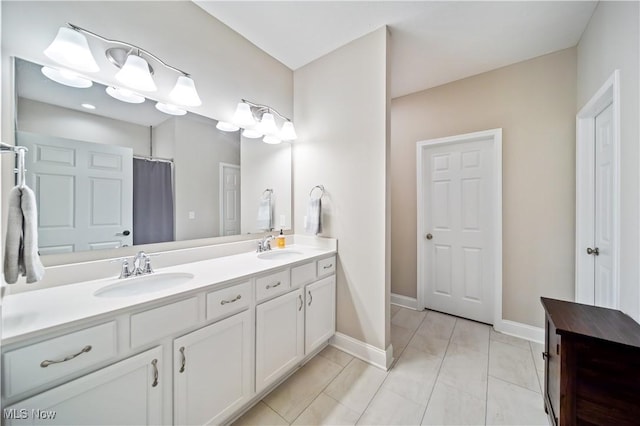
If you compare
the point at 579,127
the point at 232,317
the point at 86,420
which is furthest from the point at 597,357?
the point at 86,420

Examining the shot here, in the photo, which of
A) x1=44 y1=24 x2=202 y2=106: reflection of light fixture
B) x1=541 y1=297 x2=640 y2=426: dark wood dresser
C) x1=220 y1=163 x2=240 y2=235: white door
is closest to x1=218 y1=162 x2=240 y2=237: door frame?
x1=220 y1=163 x2=240 y2=235: white door

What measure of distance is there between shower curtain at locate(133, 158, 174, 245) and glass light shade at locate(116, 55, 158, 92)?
44 cm

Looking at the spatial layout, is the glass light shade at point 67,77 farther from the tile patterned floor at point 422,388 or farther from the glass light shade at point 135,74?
the tile patterned floor at point 422,388

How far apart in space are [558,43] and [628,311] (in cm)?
217

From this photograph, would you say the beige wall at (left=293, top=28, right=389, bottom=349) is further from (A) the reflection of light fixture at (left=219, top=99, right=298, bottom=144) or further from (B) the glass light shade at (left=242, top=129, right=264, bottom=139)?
(B) the glass light shade at (left=242, top=129, right=264, bottom=139)

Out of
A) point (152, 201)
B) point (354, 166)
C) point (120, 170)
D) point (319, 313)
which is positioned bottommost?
point (319, 313)

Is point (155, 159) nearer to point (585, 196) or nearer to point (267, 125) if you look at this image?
point (267, 125)

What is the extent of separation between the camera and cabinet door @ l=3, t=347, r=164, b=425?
797 millimetres

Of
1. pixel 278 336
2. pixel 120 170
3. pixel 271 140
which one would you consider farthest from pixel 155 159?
pixel 278 336

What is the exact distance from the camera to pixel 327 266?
81.3 inches

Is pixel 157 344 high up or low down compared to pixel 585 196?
down

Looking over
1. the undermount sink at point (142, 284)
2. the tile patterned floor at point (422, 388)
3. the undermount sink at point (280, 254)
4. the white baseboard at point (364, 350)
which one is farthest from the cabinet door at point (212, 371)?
the white baseboard at point (364, 350)

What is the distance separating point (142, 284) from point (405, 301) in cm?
274

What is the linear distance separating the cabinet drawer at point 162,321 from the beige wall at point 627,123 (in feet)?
7.12
